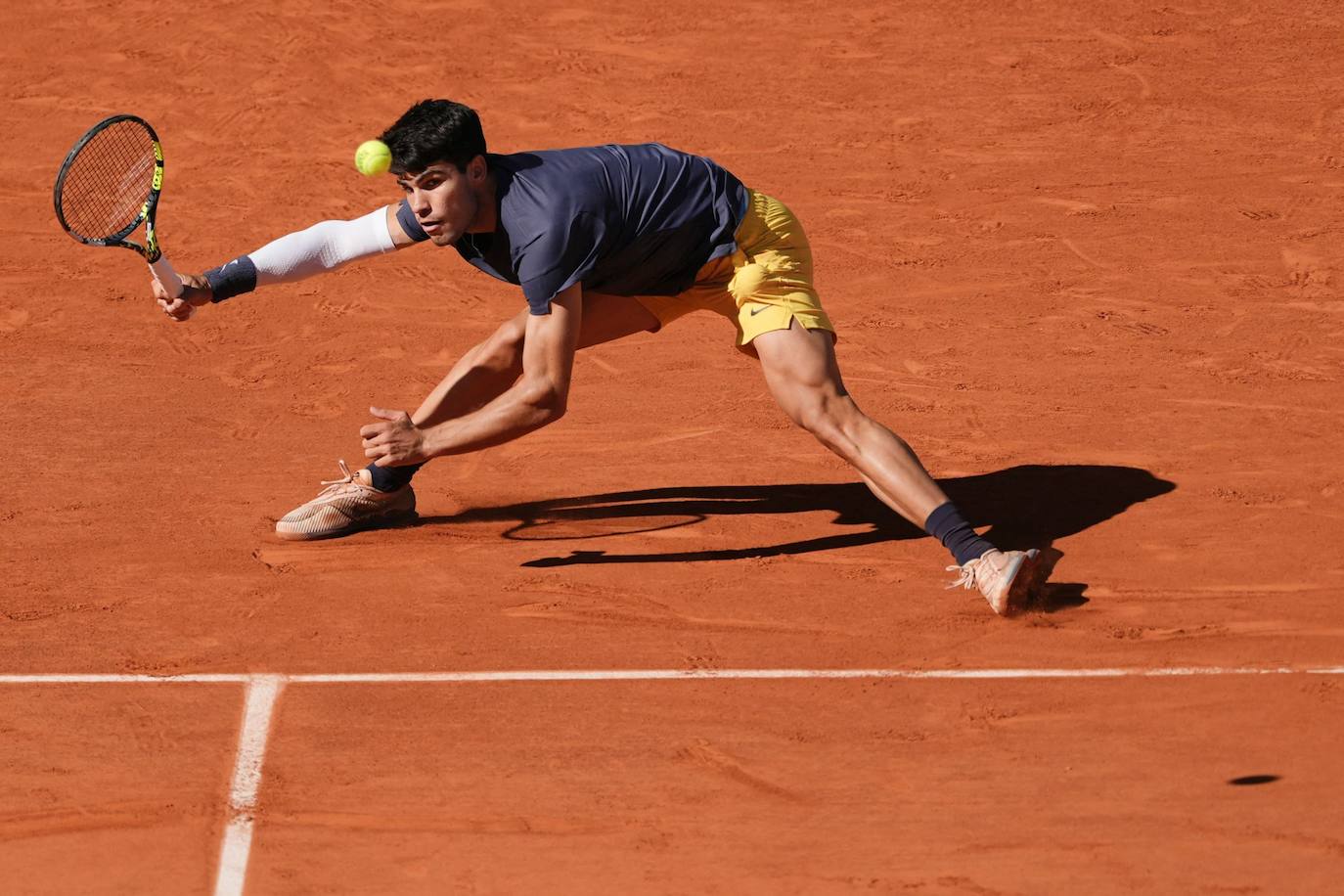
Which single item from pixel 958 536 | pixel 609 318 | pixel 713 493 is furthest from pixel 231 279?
pixel 958 536

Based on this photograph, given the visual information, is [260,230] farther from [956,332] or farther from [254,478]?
[956,332]

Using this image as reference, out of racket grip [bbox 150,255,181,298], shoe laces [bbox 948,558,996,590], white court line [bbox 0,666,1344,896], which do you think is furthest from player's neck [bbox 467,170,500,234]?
shoe laces [bbox 948,558,996,590]

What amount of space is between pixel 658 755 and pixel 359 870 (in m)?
0.92

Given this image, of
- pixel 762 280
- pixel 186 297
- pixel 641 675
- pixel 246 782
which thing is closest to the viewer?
pixel 246 782

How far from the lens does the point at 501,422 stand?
18.6 feet

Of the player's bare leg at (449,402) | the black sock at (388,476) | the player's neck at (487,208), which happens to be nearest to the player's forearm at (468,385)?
the player's bare leg at (449,402)

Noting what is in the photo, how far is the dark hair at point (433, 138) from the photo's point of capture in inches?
212

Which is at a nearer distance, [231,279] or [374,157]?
[374,157]

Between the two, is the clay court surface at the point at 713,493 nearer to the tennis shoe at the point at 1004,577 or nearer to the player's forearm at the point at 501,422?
the tennis shoe at the point at 1004,577

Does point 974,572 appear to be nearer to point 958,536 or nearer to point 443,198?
point 958,536

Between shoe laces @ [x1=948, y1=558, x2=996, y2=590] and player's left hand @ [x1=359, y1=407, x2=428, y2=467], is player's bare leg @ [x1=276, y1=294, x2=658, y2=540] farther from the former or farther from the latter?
shoe laces @ [x1=948, y1=558, x2=996, y2=590]

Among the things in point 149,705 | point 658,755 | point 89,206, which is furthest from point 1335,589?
point 89,206

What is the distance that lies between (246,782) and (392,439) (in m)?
1.31

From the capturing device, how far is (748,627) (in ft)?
18.2
